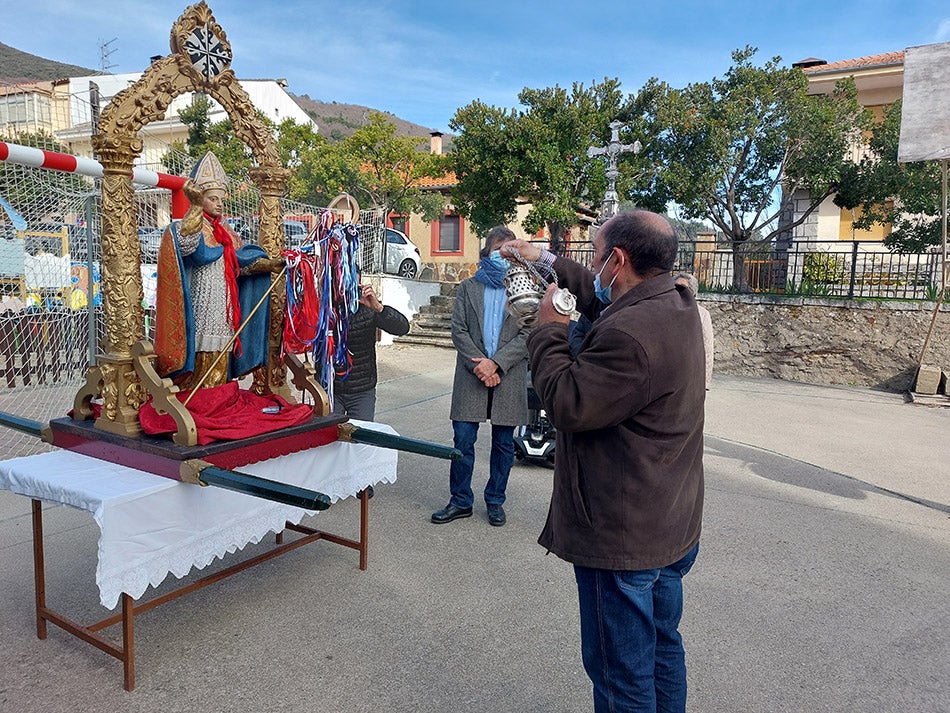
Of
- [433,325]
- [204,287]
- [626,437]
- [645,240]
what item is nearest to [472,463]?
[204,287]

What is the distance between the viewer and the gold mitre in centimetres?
285

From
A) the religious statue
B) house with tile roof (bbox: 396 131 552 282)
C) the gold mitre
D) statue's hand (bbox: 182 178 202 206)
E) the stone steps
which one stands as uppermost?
house with tile roof (bbox: 396 131 552 282)

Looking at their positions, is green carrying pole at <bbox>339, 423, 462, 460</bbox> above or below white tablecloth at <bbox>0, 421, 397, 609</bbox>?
above

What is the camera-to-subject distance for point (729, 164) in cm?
1302

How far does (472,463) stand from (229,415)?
1.71 meters

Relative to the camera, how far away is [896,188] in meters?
12.1

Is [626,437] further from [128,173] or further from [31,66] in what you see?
[31,66]

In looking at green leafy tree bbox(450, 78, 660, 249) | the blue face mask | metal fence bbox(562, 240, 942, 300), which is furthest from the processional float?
green leafy tree bbox(450, 78, 660, 249)

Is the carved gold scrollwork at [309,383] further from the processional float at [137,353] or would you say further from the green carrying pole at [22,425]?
the green carrying pole at [22,425]

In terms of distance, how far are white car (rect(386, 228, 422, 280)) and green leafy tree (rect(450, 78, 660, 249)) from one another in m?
2.61

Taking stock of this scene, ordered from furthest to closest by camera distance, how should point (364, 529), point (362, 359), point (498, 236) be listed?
point (362, 359) → point (498, 236) → point (364, 529)

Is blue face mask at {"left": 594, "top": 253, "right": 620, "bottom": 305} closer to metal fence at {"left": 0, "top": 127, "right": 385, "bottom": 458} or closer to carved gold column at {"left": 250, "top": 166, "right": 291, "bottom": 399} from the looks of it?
carved gold column at {"left": 250, "top": 166, "right": 291, "bottom": 399}

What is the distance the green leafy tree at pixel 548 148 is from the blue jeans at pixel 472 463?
34.4ft

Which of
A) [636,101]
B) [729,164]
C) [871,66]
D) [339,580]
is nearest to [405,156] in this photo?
[636,101]
